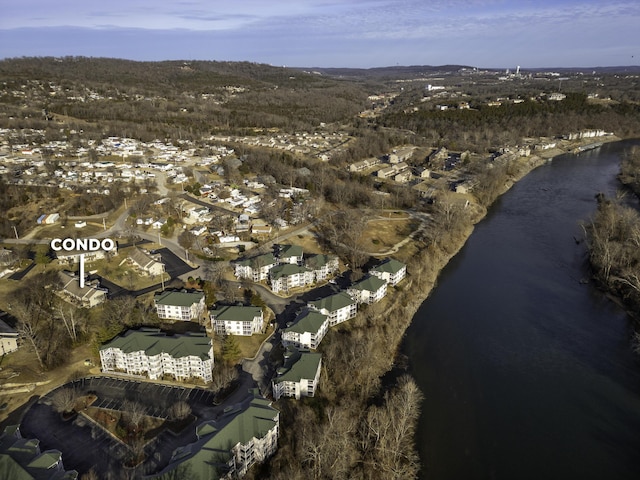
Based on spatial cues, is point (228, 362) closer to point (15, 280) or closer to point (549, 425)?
point (549, 425)

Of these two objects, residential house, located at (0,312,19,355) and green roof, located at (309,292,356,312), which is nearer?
residential house, located at (0,312,19,355)

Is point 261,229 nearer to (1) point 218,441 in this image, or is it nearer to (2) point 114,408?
(2) point 114,408

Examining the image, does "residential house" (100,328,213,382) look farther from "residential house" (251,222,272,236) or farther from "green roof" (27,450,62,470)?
"residential house" (251,222,272,236)

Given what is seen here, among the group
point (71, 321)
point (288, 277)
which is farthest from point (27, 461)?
point (288, 277)

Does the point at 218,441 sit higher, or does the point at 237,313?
the point at 237,313

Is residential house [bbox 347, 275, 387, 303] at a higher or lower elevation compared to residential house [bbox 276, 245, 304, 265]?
lower

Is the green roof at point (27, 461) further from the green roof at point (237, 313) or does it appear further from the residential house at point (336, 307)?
the residential house at point (336, 307)

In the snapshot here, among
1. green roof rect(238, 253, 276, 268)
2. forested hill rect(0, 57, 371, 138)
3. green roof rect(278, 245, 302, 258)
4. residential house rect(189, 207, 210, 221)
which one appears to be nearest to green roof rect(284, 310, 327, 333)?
green roof rect(238, 253, 276, 268)

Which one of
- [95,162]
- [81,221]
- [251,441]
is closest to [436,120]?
[95,162]
